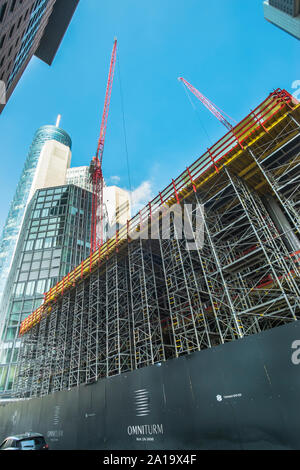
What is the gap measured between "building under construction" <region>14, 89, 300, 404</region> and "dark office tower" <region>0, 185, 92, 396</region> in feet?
75.7

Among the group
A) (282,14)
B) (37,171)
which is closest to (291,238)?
(37,171)

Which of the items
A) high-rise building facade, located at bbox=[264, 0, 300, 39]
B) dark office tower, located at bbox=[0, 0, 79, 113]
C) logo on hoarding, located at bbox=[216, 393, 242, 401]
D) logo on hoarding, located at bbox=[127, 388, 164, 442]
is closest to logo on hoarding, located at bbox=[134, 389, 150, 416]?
logo on hoarding, located at bbox=[127, 388, 164, 442]

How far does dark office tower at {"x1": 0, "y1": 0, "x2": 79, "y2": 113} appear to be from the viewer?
57.3 feet

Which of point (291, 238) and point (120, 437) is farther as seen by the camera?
point (291, 238)

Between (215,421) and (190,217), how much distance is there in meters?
11.9

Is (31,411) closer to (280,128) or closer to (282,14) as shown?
(280,128)

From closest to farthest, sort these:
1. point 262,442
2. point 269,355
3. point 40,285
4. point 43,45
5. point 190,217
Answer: point 262,442
point 269,355
point 190,217
point 43,45
point 40,285

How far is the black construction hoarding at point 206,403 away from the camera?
894cm

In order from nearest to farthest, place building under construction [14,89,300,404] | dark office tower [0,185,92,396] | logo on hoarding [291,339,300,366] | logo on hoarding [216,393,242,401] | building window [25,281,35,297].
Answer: logo on hoarding [291,339,300,366] → logo on hoarding [216,393,242,401] → building under construction [14,89,300,404] → dark office tower [0,185,92,396] → building window [25,281,35,297]

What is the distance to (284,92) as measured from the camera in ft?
46.7

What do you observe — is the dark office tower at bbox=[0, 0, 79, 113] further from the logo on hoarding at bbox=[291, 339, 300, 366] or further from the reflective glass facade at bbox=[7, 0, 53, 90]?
the logo on hoarding at bbox=[291, 339, 300, 366]

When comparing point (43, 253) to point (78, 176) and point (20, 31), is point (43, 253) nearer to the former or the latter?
point (20, 31)

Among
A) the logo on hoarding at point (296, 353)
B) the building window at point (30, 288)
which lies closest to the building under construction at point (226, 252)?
the logo on hoarding at point (296, 353)
